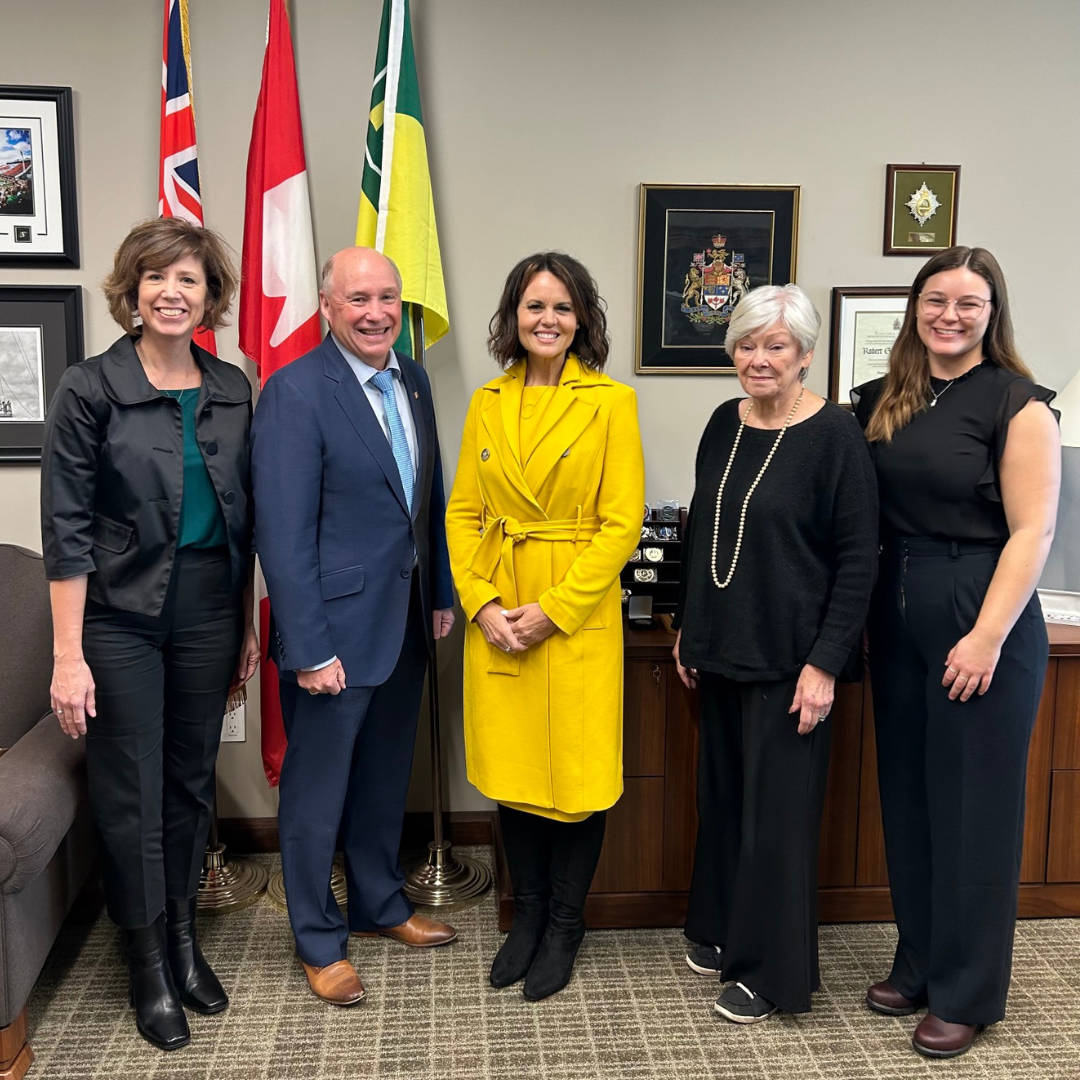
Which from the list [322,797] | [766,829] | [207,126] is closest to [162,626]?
[322,797]

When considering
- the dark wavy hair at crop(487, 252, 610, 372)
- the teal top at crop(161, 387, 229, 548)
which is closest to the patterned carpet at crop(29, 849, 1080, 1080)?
the teal top at crop(161, 387, 229, 548)

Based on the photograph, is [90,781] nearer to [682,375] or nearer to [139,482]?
[139,482]

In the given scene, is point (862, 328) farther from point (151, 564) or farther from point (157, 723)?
point (157, 723)

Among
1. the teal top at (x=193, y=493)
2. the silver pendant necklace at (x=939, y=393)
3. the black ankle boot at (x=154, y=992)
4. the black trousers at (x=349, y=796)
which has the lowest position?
the black ankle boot at (x=154, y=992)

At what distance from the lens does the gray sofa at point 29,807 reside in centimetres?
187

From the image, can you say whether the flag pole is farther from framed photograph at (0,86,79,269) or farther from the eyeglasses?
the eyeglasses

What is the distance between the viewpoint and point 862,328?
2.86 m

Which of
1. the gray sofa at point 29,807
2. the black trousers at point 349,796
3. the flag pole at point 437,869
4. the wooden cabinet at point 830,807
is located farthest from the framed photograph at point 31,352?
the wooden cabinet at point 830,807

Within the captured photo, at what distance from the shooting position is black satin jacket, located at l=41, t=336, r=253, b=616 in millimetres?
1847

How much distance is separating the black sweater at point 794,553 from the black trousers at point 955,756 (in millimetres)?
135

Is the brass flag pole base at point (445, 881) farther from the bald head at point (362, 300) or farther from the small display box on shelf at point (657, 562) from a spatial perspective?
the bald head at point (362, 300)

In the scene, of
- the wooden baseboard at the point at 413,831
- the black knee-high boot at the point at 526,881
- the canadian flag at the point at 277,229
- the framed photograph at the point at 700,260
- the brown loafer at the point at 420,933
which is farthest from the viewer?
the wooden baseboard at the point at 413,831

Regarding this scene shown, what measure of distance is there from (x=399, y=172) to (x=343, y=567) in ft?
3.61

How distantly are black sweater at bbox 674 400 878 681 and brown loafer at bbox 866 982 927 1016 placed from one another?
78 centimetres
